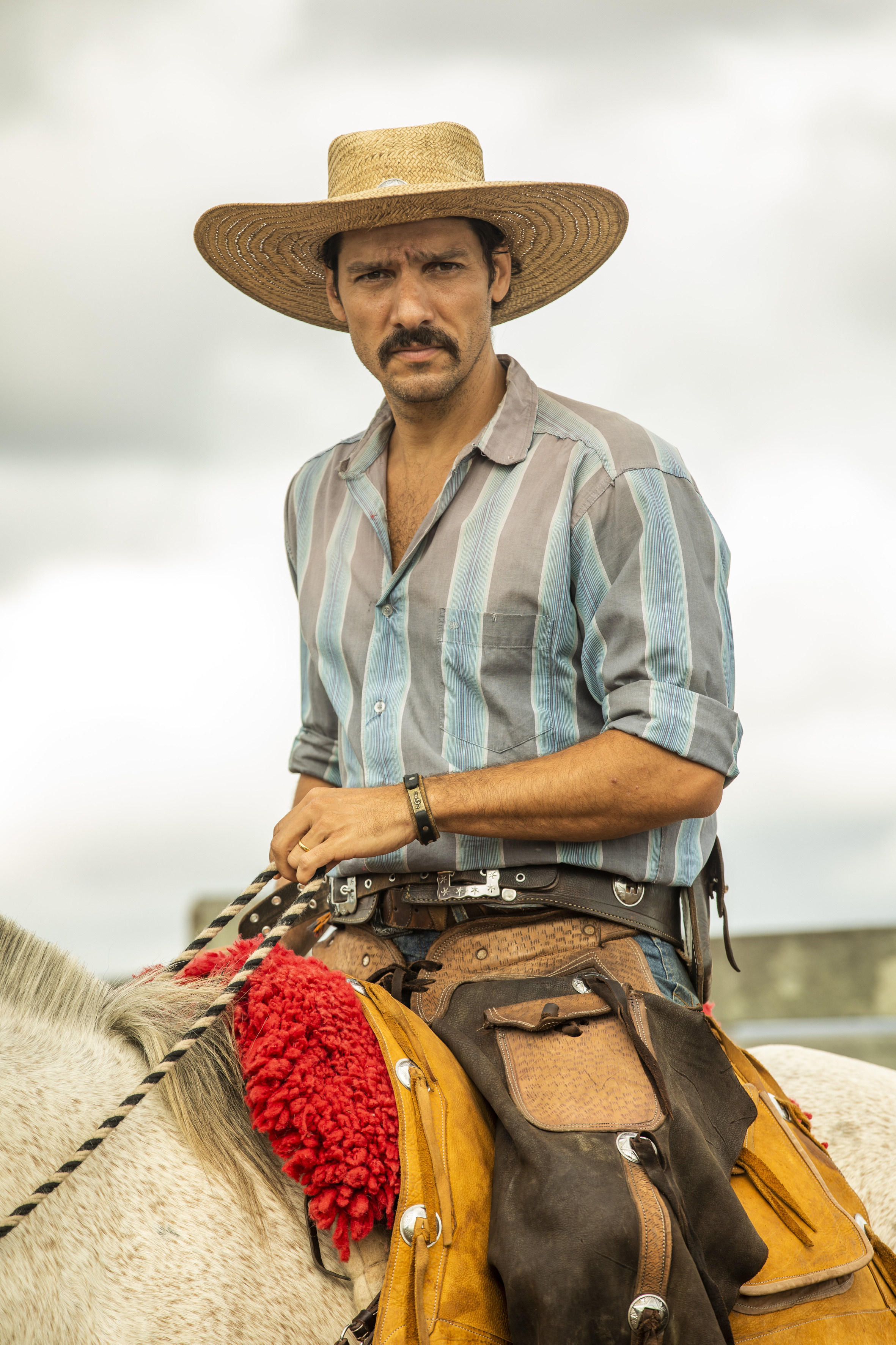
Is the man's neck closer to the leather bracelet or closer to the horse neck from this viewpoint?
the leather bracelet

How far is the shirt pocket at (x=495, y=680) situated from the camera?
2.50m

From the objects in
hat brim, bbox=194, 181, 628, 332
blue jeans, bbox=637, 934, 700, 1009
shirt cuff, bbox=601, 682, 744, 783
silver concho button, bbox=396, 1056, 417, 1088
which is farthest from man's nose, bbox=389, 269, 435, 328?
silver concho button, bbox=396, 1056, 417, 1088

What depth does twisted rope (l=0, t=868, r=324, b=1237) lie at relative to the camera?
1755mm

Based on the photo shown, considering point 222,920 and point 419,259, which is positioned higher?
point 419,259

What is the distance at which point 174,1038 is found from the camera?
2156 mm

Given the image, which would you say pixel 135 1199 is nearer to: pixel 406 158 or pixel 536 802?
pixel 536 802

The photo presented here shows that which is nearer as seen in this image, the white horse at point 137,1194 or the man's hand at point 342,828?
the white horse at point 137,1194

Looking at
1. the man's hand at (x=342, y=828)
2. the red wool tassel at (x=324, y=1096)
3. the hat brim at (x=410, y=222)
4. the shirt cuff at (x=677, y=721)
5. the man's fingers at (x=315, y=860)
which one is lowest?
the red wool tassel at (x=324, y=1096)

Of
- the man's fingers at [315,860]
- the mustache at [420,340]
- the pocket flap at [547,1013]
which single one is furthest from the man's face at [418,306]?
the pocket flap at [547,1013]

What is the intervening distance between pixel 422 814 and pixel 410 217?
1.43 m

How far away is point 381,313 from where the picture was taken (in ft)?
8.89

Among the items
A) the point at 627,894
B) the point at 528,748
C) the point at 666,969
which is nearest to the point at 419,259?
the point at 528,748

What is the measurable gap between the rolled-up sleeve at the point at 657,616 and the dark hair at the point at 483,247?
794 mm

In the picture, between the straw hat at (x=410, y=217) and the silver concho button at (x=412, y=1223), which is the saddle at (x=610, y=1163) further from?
the straw hat at (x=410, y=217)
